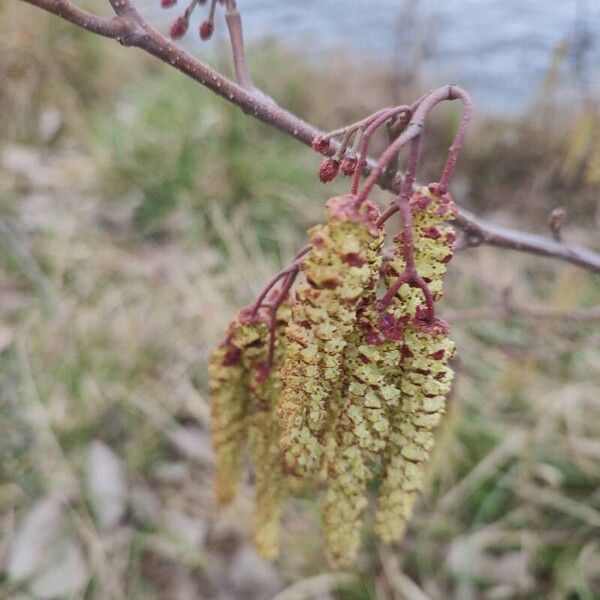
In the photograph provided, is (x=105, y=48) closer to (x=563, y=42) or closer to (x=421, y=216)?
(x=563, y=42)

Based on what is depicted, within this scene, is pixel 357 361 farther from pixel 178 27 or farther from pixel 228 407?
pixel 178 27

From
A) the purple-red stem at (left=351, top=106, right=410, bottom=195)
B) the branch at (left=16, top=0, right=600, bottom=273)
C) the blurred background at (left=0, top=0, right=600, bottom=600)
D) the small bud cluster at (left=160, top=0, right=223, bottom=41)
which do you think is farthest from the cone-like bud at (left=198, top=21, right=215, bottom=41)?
the blurred background at (left=0, top=0, right=600, bottom=600)

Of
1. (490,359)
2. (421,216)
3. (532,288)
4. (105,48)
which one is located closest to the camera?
(421,216)

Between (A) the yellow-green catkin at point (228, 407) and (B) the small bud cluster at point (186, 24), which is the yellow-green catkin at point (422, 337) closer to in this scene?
(A) the yellow-green catkin at point (228, 407)

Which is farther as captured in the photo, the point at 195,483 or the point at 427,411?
the point at 195,483

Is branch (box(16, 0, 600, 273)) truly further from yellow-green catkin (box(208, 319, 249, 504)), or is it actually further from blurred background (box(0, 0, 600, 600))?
blurred background (box(0, 0, 600, 600))

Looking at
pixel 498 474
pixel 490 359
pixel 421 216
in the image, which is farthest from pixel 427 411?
pixel 490 359

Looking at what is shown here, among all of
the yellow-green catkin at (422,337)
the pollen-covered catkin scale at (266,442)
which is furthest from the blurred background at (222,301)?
the yellow-green catkin at (422,337)
